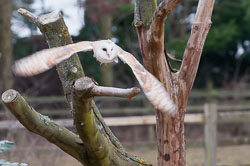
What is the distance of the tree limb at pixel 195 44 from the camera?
1993 mm

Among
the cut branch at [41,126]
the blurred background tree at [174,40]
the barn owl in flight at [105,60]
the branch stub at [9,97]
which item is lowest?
the blurred background tree at [174,40]

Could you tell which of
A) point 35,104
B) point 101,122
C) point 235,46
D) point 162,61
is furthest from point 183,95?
point 235,46

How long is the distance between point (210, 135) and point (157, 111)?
2.22 meters

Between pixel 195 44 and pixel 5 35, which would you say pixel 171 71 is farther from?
pixel 5 35

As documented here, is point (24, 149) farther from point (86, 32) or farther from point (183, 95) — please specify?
point (86, 32)

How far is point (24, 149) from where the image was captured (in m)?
3.48

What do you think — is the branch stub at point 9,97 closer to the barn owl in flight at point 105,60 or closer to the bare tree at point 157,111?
the bare tree at point 157,111

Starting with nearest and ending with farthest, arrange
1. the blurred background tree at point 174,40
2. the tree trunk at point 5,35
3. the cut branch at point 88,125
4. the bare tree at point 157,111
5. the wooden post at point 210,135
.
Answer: the cut branch at point 88,125 < the bare tree at point 157,111 < the wooden post at point 210,135 < the tree trunk at point 5,35 < the blurred background tree at point 174,40

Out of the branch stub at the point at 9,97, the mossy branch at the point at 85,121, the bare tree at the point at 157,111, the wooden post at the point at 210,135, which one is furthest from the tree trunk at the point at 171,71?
the wooden post at the point at 210,135

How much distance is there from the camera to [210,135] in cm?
403

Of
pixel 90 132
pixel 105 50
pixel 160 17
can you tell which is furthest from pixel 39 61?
pixel 160 17

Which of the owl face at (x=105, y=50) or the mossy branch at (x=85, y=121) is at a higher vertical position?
the owl face at (x=105, y=50)

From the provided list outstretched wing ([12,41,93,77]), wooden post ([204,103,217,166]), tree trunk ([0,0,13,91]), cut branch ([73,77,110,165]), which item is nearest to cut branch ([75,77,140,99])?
cut branch ([73,77,110,165])

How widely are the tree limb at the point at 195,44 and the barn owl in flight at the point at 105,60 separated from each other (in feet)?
1.86
